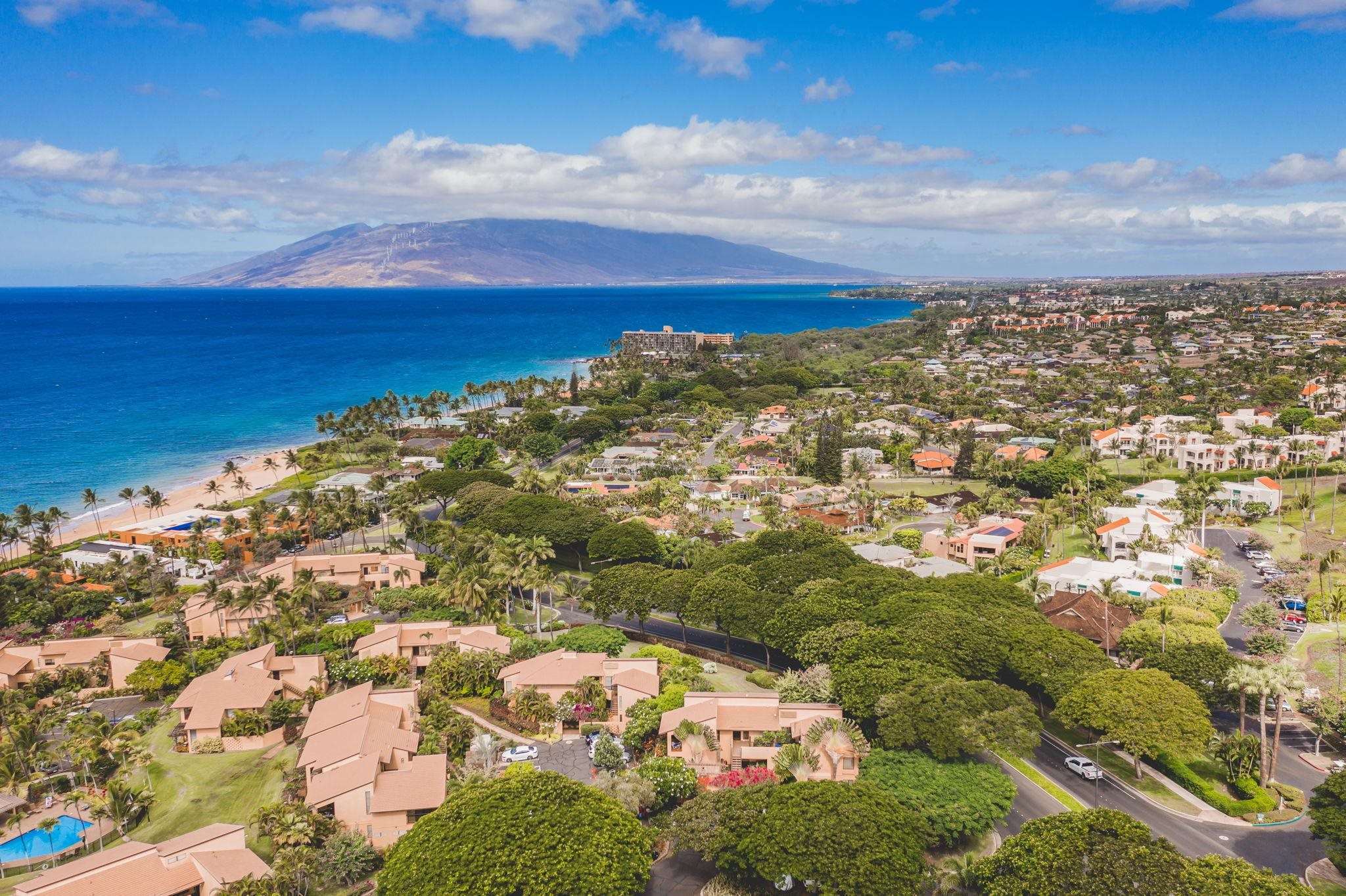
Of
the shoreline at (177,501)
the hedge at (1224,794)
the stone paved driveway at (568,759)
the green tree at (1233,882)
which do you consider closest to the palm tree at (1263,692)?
the hedge at (1224,794)

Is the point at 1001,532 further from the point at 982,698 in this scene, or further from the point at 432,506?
the point at 432,506

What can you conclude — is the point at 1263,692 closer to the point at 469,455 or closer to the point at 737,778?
the point at 737,778

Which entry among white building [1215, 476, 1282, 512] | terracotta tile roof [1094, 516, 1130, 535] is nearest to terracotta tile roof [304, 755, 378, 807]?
terracotta tile roof [1094, 516, 1130, 535]

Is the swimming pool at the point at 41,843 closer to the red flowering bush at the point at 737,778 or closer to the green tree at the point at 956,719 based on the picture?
the red flowering bush at the point at 737,778

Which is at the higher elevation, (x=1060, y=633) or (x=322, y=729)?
(x=1060, y=633)

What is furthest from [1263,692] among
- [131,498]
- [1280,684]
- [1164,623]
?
[131,498]

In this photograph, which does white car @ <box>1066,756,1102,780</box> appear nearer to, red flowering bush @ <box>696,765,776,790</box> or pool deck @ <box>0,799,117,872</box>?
red flowering bush @ <box>696,765,776,790</box>

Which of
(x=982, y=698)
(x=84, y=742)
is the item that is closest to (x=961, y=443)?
(x=982, y=698)
